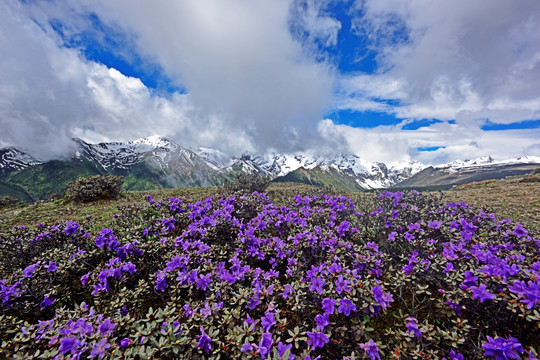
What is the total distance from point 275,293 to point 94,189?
1432cm

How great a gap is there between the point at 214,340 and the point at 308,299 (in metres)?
1.58

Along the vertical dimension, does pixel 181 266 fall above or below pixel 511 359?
above

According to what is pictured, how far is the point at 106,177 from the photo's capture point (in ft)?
48.4

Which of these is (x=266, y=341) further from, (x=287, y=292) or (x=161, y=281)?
(x=161, y=281)

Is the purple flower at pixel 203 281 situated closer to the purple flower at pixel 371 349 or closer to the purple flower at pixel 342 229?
the purple flower at pixel 371 349

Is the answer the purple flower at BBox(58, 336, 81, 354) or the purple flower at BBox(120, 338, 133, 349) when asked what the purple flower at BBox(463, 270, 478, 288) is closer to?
the purple flower at BBox(120, 338, 133, 349)

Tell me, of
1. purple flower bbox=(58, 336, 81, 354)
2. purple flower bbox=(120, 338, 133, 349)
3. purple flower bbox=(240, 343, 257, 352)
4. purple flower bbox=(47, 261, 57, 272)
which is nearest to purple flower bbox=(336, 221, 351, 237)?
purple flower bbox=(240, 343, 257, 352)

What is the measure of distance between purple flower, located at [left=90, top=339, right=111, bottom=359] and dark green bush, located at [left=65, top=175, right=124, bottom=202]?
13.8 m

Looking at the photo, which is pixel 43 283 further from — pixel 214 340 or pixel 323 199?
pixel 323 199

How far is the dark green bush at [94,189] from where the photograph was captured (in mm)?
13344

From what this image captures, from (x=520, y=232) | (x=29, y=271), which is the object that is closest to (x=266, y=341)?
(x=29, y=271)

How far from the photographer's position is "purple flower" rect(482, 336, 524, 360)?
222 cm

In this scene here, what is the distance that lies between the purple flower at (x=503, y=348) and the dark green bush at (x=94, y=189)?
16.7 m

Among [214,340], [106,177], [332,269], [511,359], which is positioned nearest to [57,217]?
[106,177]
